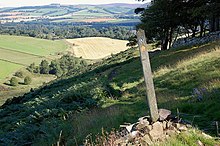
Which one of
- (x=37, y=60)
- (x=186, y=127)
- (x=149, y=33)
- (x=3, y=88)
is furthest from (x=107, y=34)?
(x=186, y=127)

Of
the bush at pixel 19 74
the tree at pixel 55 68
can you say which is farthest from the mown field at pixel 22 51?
the tree at pixel 55 68

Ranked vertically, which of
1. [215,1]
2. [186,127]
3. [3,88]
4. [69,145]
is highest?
[215,1]

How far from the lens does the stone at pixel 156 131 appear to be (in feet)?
20.6

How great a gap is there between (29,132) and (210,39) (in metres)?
19.2

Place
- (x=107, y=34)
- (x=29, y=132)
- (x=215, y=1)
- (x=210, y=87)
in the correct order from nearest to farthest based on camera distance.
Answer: (x=210, y=87) → (x=29, y=132) → (x=215, y=1) → (x=107, y=34)

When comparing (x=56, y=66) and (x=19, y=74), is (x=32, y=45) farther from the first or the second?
(x=19, y=74)

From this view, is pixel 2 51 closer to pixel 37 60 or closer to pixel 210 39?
pixel 37 60

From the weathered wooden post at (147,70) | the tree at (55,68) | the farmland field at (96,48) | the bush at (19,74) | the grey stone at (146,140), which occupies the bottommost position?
the tree at (55,68)

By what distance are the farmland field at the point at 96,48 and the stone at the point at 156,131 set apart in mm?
111730

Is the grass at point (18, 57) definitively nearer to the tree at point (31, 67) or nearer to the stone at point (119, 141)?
the tree at point (31, 67)

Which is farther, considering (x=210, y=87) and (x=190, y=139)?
(x=210, y=87)

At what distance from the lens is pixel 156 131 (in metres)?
6.37

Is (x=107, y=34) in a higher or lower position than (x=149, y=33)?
lower

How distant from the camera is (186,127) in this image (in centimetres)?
673
